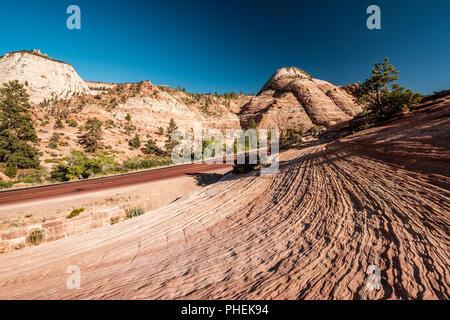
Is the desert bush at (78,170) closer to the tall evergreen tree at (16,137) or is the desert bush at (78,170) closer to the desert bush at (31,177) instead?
the desert bush at (31,177)

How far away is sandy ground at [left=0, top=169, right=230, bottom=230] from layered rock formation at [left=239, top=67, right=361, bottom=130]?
1592 inches

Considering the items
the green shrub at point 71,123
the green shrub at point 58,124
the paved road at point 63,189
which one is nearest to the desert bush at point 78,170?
the paved road at point 63,189

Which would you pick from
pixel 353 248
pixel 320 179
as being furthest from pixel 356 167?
pixel 353 248

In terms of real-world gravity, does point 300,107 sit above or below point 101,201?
above

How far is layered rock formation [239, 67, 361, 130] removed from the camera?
44.1m

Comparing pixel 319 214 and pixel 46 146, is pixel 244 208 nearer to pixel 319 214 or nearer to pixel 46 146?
pixel 319 214

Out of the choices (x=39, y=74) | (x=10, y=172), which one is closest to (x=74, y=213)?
(x=10, y=172)

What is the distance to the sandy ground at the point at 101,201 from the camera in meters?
6.84

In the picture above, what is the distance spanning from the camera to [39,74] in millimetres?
47312

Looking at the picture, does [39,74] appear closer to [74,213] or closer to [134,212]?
[74,213]

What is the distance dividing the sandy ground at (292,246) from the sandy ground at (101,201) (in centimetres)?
318

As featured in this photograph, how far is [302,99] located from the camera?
51.2 meters

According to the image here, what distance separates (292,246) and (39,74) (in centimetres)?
7516
